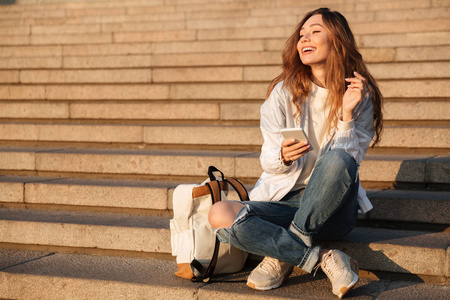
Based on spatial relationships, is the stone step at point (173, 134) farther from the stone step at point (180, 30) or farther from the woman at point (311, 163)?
the stone step at point (180, 30)

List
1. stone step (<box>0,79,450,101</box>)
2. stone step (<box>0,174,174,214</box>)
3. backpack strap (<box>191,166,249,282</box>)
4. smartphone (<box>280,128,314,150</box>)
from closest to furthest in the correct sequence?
smartphone (<box>280,128,314,150</box>)
backpack strap (<box>191,166,249,282</box>)
stone step (<box>0,174,174,214</box>)
stone step (<box>0,79,450,101</box>)

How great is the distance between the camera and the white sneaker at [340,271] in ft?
10.2

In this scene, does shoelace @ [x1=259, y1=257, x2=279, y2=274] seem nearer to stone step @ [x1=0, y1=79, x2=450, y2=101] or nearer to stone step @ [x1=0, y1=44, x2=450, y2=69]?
stone step @ [x1=0, y1=79, x2=450, y2=101]

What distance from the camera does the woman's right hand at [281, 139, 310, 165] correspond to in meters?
3.12

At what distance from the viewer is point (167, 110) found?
234 inches

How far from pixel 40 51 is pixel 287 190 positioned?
573cm

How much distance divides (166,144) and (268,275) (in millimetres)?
2455

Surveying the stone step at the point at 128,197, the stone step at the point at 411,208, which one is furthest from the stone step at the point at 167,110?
the stone step at the point at 411,208

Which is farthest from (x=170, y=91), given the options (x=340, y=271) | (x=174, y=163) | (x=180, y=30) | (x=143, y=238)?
(x=340, y=271)

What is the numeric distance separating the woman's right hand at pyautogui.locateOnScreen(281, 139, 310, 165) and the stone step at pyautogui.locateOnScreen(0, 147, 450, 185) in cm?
139

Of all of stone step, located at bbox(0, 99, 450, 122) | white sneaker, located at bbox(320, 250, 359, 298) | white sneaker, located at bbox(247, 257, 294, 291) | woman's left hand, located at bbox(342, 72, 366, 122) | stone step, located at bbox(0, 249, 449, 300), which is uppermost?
woman's left hand, located at bbox(342, 72, 366, 122)

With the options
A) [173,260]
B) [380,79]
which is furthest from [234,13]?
[173,260]

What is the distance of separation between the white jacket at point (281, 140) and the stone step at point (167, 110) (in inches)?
73.1

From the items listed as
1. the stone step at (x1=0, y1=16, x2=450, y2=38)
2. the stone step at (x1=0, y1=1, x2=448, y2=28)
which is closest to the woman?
the stone step at (x1=0, y1=16, x2=450, y2=38)
